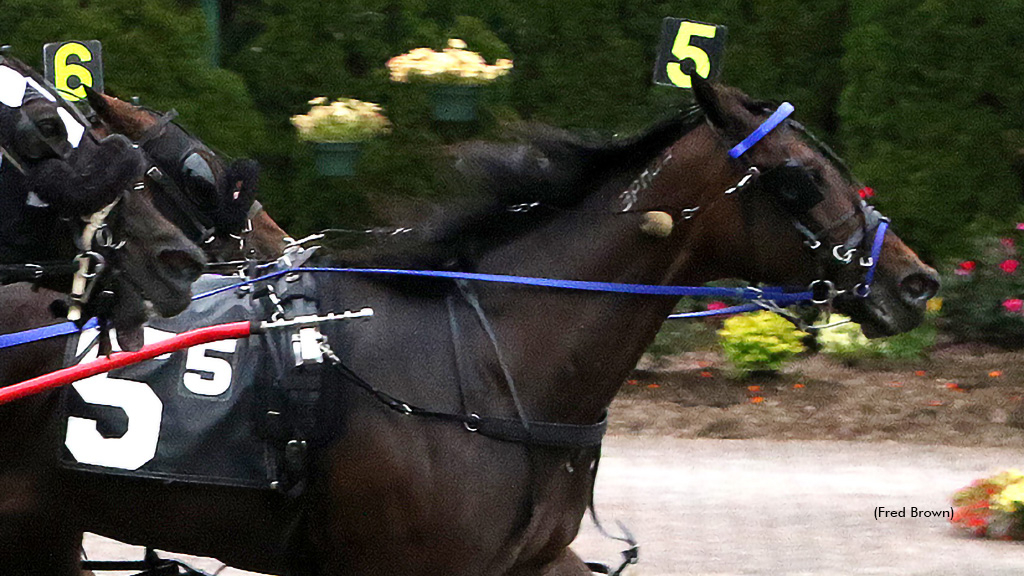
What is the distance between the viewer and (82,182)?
3.28 m

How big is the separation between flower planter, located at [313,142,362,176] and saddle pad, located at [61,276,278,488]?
474 centimetres

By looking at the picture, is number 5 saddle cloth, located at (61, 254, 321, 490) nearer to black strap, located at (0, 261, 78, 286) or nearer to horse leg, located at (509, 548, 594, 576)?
black strap, located at (0, 261, 78, 286)

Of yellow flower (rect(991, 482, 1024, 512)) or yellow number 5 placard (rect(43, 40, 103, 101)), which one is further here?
yellow number 5 placard (rect(43, 40, 103, 101))

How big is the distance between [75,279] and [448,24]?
5.95m

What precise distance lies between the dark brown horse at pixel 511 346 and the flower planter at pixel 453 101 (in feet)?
14.3

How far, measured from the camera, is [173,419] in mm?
3713

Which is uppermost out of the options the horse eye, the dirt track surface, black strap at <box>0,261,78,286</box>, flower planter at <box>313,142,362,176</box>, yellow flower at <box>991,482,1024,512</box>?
the horse eye

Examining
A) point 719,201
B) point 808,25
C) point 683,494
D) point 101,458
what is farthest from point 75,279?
point 808,25

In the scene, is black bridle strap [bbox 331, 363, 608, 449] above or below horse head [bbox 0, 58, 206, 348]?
below

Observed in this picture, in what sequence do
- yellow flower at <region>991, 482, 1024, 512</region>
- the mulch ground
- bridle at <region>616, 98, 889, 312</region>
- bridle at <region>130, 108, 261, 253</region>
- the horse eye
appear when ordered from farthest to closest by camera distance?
the mulch ground, yellow flower at <region>991, 482, 1024, 512</region>, bridle at <region>130, 108, 261, 253</region>, bridle at <region>616, 98, 889, 312</region>, the horse eye

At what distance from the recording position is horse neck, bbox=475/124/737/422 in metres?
3.90

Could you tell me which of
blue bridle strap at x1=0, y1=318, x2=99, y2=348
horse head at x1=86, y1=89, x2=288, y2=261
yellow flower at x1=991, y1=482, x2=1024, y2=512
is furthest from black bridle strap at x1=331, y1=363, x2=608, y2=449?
yellow flower at x1=991, y1=482, x2=1024, y2=512

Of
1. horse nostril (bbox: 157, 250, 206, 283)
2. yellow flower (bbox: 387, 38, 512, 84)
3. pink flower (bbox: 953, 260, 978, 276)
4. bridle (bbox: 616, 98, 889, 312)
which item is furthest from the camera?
pink flower (bbox: 953, 260, 978, 276)

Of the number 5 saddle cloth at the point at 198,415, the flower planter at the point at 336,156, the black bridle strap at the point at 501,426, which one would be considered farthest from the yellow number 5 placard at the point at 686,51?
the flower planter at the point at 336,156
